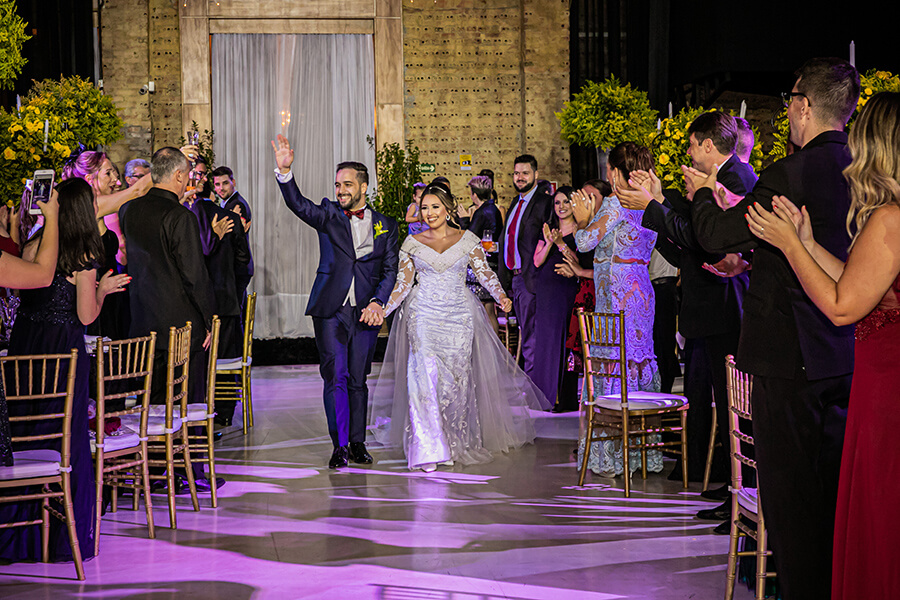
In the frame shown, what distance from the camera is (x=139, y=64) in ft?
39.7

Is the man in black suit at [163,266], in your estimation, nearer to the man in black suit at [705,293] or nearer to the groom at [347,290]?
the groom at [347,290]

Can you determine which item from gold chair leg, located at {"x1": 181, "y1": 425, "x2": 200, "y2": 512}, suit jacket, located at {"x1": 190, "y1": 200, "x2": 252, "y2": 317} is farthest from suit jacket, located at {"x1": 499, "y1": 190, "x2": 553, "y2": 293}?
gold chair leg, located at {"x1": 181, "y1": 425, "x2": 200, "y2": 512}

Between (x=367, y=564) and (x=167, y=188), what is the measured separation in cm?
265

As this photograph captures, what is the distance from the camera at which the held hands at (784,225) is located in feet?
8.50

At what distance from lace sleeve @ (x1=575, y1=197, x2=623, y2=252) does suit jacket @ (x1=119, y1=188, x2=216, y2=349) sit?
7.95ft

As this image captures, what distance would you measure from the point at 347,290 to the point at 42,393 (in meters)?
2.40

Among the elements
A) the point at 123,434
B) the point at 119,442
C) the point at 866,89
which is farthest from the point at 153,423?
the point at 866,89

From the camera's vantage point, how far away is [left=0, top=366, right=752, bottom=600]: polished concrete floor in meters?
3.69

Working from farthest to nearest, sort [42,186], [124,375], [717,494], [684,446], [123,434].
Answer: [684,446] < [717,494] < [123,434] < [124,375] < [42,186]

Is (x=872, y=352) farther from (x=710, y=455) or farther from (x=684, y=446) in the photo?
(x=684, y=446)

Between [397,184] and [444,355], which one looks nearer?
[444,355]

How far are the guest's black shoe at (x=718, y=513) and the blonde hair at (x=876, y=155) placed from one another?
8.21 ft

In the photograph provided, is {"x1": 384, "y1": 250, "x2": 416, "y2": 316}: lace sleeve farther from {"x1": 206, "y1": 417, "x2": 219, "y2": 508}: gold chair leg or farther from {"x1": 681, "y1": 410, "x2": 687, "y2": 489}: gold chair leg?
{"x1": 681, "y1": 410, "x2": 687, "y2": 489}: gold chair leg

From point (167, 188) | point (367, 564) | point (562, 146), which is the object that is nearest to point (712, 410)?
point (367, 564)
